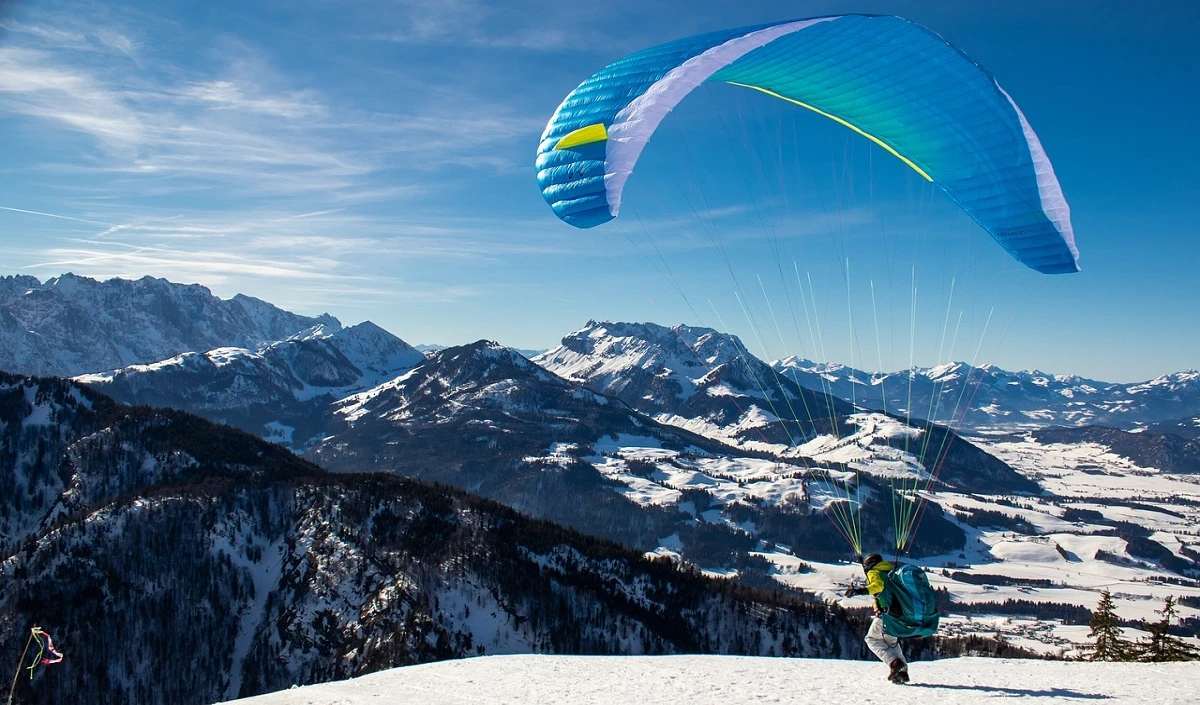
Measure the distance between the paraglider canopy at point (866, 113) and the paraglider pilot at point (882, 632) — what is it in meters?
11.9

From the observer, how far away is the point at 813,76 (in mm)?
25094

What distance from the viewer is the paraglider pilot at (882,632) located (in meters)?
15.3

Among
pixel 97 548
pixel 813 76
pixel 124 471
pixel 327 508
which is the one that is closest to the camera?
pixel 813 76

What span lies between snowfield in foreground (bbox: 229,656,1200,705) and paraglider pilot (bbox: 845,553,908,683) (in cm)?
42

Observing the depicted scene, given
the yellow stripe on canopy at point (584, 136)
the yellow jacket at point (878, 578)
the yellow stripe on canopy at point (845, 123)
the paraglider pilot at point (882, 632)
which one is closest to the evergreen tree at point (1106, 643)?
the paraglider pilot at point (882, 632)

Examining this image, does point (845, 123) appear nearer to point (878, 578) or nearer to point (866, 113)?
point (866, 113)

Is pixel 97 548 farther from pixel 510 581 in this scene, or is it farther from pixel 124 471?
pixel 510 581

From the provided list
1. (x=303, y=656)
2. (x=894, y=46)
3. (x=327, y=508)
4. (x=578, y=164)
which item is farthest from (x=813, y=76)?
(x=327, y=508)

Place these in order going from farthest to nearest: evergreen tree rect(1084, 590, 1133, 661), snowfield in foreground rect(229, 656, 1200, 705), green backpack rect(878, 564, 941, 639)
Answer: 1. evergreen tree rect(1084, 590, 1133, 661)
2. green backpack rect(878, 564, 941, 639)
3. snowfield in foreground rect(229, 656, 1200, 705)

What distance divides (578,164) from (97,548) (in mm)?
116036

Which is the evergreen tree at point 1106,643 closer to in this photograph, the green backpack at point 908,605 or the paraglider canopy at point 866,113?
the green backpack at point 908,605

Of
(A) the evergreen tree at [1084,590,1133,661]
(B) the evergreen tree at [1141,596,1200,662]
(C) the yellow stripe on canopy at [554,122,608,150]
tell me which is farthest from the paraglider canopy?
(A) the evergreen tree at [1084,590,1133,661]

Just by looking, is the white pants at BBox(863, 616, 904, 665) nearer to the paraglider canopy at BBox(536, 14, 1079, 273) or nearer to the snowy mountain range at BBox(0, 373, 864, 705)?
the paraglider canopy at BBox(536, 14, 1079, 273)

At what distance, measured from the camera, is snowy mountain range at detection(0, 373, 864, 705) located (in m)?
90.5
